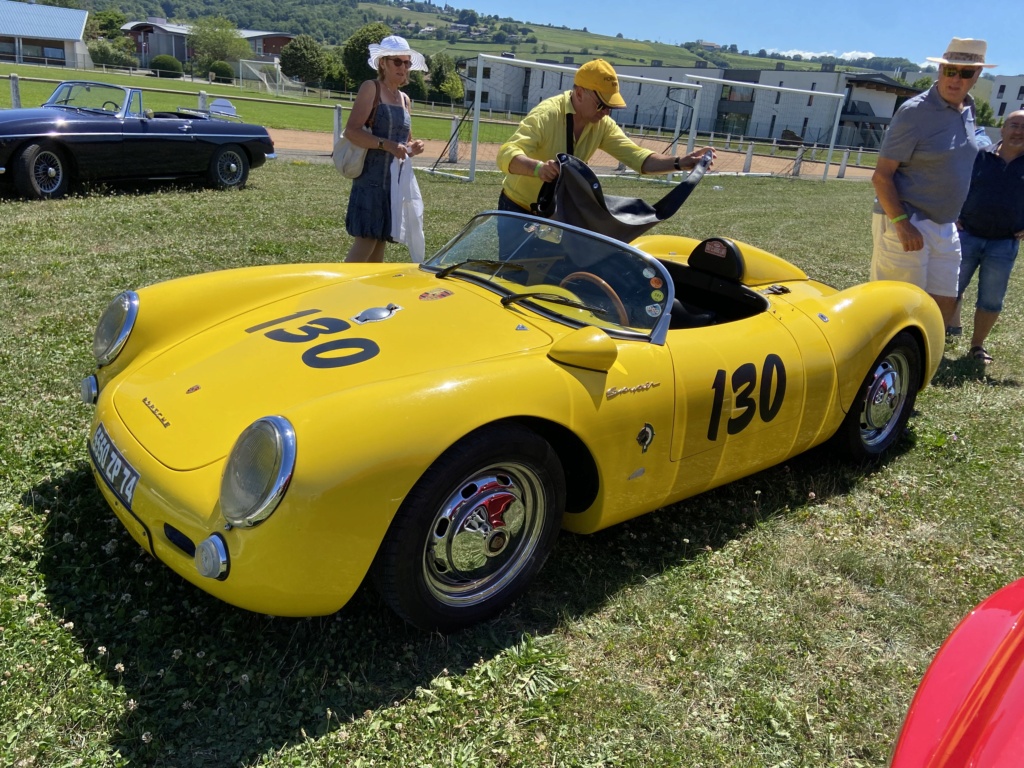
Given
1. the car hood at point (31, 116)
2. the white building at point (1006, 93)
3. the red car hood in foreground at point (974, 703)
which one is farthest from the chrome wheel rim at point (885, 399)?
the white building at point (1006, 93)

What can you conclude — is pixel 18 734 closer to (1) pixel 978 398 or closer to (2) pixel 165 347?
(2) pixel 165 347

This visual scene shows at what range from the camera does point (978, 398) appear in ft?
17.6

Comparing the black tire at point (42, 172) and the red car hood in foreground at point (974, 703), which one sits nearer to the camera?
the red car hood in foreground at point (974, 703)

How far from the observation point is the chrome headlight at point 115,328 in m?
3.07

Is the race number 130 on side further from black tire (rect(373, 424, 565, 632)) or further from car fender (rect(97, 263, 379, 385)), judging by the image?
car fender (rect(97, 263, 379, 385))

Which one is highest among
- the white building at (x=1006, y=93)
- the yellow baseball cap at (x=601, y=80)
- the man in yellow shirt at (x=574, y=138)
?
the white building at (x=1006, y=93)

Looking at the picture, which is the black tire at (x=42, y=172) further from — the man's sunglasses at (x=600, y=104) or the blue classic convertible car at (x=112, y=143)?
the man's sunglasses at (x=600, y=104)

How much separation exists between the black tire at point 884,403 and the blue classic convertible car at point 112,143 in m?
9.16

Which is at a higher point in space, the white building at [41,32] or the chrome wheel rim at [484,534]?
the white building at [41,32]

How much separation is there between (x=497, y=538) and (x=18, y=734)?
4.64ft

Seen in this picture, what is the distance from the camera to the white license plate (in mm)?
2418

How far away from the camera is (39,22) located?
7825cm

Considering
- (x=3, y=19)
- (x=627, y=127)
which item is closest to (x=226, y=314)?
(x=627, y=127)

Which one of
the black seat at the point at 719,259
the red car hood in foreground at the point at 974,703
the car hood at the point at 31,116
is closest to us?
the red car hood in foreground at the point at 974,703
